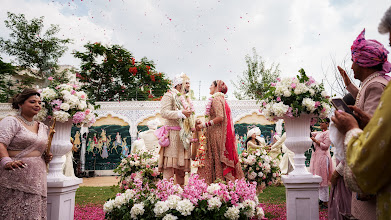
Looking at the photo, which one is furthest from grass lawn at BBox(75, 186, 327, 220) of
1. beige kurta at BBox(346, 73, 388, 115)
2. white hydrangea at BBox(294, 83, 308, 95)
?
beige kurta at BBox(346, 73, 388, 115)

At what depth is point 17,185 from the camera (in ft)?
8.98

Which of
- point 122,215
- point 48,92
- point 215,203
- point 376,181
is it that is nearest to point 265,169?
point 215,203

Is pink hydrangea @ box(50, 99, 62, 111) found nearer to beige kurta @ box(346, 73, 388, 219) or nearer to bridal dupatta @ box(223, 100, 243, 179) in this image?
bridal dupatta @ box(223, 100, 243, 179)

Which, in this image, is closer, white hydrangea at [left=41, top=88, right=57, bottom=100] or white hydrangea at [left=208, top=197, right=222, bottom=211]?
white hydrangea at [left=208, top=197, right=222, bottom=211]

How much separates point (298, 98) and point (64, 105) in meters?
2.84

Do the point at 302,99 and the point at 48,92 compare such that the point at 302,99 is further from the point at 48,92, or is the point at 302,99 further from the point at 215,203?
the point at 48,92

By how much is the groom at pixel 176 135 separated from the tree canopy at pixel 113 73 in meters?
13.7

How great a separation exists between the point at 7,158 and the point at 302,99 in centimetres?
328

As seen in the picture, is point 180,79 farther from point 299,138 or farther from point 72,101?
point 299,138

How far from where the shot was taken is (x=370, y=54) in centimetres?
185

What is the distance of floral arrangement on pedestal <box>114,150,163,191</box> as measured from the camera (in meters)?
4.89

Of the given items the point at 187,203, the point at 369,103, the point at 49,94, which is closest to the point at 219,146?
the point at 187,203

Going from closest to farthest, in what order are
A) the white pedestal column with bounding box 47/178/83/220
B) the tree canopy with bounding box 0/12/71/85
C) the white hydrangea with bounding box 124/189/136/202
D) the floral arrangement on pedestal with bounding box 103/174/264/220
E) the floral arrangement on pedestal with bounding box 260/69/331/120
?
1. the floral arrangement on pedestal with bounding box 103/174/264/220
2. the white hydrangea with bounding box 124/189/136/202
3. the white pedestal column with bounding box 47/178/83/220
4. the floral arrangement on pedestal with bounding box 260/69/331/120
5. the tree canopy with bounding box 0/12/71/85

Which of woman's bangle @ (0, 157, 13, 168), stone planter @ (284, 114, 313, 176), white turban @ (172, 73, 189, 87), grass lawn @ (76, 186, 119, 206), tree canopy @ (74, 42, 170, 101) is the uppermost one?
tree canopy @ (74, 42, 170, 101)
